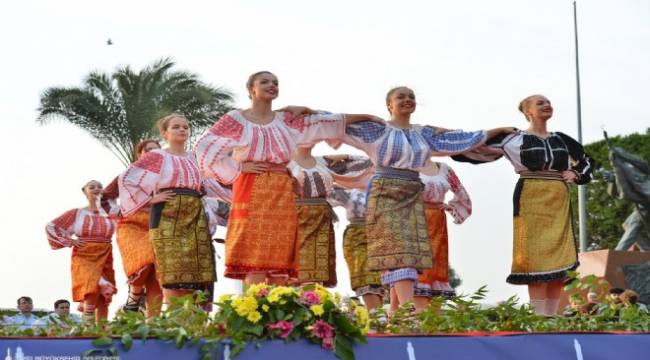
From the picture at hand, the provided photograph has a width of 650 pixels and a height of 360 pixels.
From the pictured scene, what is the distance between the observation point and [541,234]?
29.5ft

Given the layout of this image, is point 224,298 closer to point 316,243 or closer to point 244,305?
point 244,305

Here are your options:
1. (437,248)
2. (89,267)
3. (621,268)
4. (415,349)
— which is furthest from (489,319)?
(621,268)

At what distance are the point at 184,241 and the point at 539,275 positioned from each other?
2.38 m

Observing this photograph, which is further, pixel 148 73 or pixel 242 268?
pixel 148 73

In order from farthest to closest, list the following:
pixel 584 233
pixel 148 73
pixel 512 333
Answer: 1. pixel 584 233
2. pixel 148 73
3. pixel 512 333

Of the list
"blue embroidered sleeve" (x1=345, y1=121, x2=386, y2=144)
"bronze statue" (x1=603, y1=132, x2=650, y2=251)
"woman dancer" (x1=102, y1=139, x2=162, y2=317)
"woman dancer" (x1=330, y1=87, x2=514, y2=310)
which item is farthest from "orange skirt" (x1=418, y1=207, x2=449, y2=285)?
"bronze statue" (x1=603, y1=132, x2=650, y2=251)

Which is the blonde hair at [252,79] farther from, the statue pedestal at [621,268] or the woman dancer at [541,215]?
the statue pedestal at [621,268]

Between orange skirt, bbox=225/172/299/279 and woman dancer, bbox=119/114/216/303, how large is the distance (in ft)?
2.05

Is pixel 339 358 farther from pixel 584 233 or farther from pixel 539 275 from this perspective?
pixel 584 233

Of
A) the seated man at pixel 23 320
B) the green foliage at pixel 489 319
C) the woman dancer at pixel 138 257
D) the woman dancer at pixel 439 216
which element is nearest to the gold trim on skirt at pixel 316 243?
the woman dancer at pixel 439 216

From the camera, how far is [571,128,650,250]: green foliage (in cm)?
3097

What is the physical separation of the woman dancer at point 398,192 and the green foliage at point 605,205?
22639 mm

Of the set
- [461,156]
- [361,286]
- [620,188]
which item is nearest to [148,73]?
[620,188]

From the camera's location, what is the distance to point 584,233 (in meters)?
29.5
